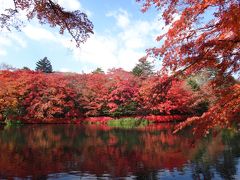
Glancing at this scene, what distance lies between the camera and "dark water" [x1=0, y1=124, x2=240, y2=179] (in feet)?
36.5

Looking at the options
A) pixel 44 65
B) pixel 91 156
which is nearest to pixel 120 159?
pixel 91 156

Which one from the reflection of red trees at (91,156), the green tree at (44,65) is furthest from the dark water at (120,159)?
the green tree at (44,65)

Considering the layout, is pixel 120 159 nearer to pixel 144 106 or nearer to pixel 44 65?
pixel 144 106

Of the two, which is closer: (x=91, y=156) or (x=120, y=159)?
(x=120, y=159)

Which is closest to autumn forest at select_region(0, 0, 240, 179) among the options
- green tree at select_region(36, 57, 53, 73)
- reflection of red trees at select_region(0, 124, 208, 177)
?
reflection of red trees at select_region(0, 124, 208, 177)

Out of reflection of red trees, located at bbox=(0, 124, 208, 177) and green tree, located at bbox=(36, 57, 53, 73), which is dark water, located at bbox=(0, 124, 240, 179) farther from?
green tree, located at bbox=(36, 57, 53, 73)

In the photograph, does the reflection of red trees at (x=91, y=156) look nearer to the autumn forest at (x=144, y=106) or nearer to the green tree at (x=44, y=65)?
the autumn forest at (x=144, y=106)

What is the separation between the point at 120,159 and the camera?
45.6ft

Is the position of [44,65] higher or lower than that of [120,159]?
higher

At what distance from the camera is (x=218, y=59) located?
7637mm

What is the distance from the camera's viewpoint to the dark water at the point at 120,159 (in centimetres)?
1112

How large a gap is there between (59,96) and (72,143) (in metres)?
19.3

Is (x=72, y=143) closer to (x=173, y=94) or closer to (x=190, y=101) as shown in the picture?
(x=173, y=94)

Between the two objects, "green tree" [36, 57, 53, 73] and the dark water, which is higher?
"green tree" [36, 57, 53, 73]
